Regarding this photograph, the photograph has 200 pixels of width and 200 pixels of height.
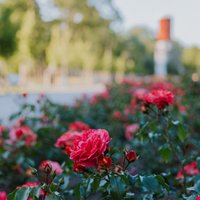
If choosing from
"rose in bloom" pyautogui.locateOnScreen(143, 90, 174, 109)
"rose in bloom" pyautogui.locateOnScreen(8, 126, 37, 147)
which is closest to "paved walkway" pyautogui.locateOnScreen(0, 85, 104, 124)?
"rose in bloom" pyautogui.locateOnScreen(8, 126, 37, 147)

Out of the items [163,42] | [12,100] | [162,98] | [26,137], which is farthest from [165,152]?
[163,42]

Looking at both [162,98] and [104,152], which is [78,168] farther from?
[162,98]

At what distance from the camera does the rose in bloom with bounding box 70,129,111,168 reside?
116 cm

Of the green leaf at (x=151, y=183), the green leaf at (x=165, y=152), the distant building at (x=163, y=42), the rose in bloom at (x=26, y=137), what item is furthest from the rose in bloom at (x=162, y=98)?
the distant building at (x=163, y=42)

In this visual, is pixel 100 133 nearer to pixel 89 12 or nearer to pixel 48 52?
pixel 48 52

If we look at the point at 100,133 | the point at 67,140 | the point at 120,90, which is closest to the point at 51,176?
the point at 100,133

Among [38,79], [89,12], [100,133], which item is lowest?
[38,79]

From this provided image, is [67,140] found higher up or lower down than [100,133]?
lower down

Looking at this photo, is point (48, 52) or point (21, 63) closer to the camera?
point (21, 63)

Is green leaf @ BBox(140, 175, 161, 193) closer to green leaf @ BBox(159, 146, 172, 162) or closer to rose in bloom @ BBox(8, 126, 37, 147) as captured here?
green leaf @ BBox(159, 146, 172, 162)

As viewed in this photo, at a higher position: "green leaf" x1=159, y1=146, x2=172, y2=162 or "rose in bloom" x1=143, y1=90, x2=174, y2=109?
"rose in bloom" x1=143, y1=90, x2=174, y2=109

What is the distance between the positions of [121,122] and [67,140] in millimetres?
3536

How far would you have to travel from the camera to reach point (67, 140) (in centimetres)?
179

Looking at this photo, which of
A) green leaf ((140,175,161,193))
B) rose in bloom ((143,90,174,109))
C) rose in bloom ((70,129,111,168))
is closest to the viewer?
rose in bloom ((70,129,111,168))
